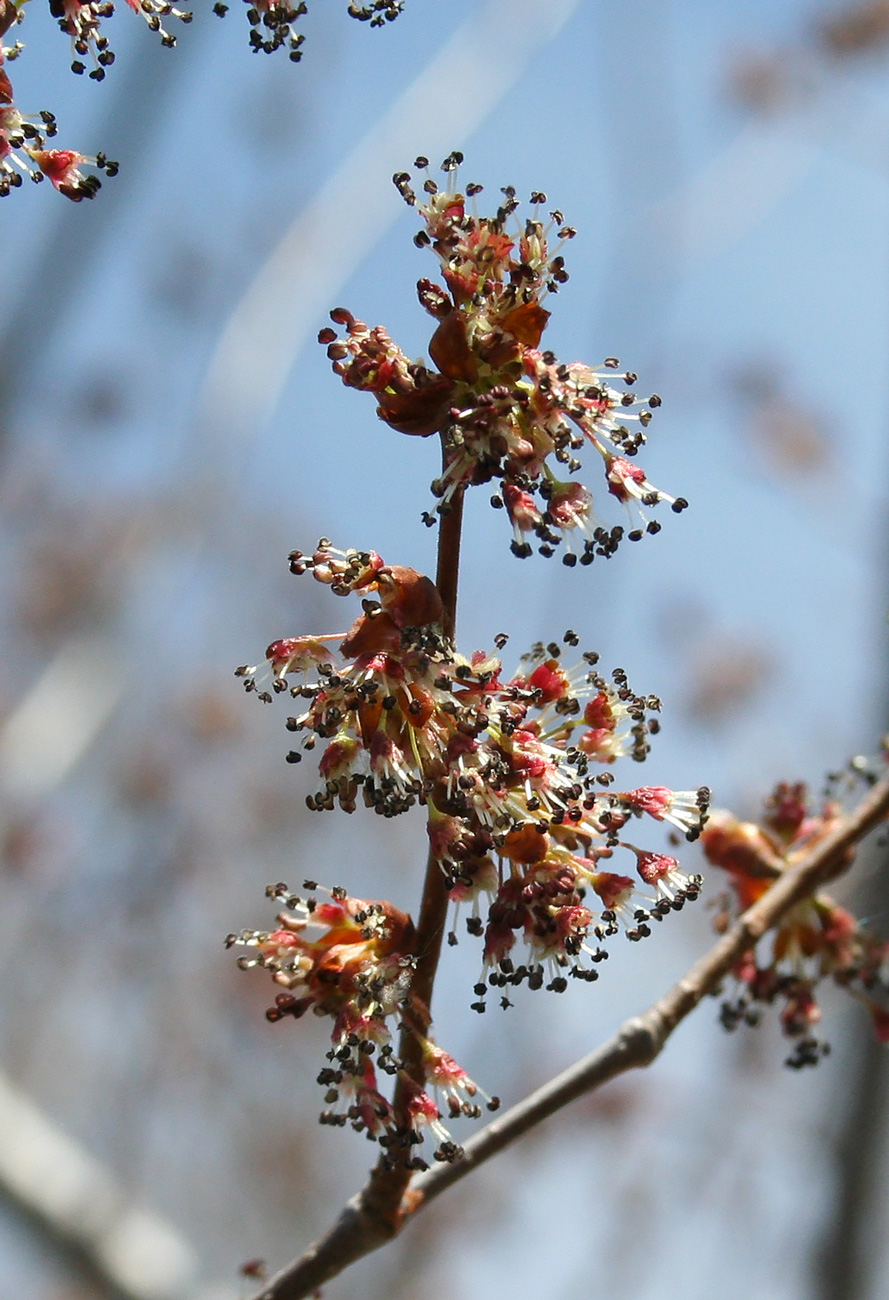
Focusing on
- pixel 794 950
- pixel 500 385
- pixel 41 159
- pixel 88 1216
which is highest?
pixel 41 159

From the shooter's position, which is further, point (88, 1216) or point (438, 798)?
point (88, 1216)

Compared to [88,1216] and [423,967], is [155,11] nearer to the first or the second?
[423,967]

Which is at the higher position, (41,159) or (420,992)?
(41,159)

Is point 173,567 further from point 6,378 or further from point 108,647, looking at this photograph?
point 6,378

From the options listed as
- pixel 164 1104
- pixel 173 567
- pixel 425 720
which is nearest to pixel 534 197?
pixel 425 720

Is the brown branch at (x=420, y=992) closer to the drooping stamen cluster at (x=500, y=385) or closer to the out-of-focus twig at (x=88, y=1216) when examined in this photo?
the drooping stamen cluster at (x=500, y=385)

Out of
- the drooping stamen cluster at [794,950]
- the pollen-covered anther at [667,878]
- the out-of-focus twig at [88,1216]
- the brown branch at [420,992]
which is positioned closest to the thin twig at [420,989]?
the brown branch at [420,992]

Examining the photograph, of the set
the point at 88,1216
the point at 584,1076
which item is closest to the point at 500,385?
the point at 584,1076

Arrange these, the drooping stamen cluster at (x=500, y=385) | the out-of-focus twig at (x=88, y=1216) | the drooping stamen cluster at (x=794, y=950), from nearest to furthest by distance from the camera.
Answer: the drooping stamen cluster at (x=500, y=385) → the drooping stamen cluster at (x=794, y=950) → the out-of-focus twig at (x=88, y=1216)
